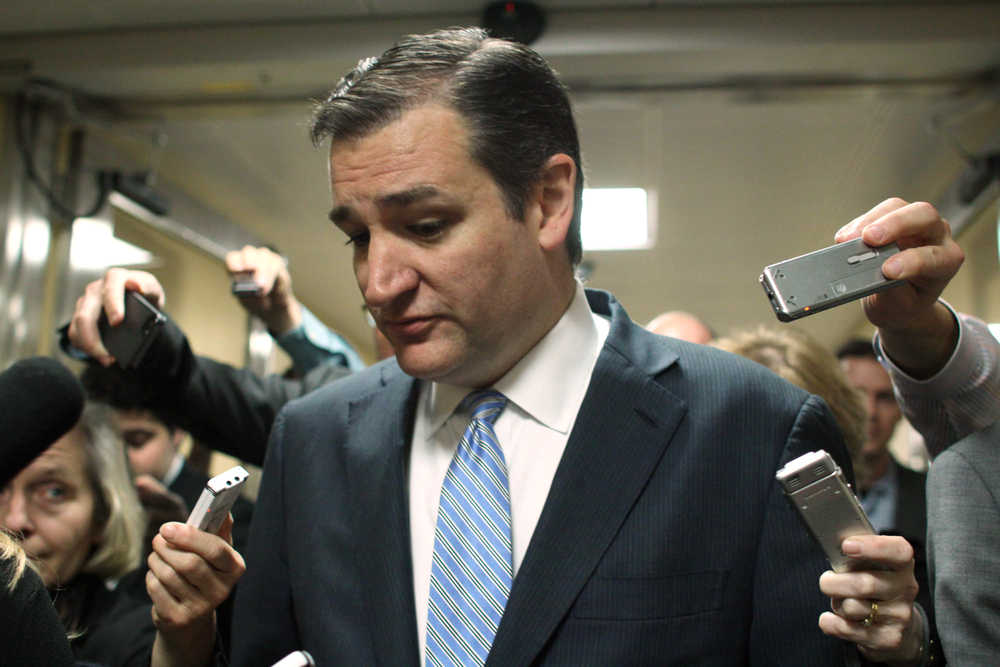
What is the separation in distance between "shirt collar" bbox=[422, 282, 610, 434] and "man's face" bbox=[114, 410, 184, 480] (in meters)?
1.81

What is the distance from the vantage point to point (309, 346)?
198 centimetres

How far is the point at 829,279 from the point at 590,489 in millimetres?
336

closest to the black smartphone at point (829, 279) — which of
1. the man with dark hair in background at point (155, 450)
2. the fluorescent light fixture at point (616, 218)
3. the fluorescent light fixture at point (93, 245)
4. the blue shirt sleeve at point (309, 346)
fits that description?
the blue shirt sleeve at point (309, 346)

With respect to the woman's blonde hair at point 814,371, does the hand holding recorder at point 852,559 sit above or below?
above

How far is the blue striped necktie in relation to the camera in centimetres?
101

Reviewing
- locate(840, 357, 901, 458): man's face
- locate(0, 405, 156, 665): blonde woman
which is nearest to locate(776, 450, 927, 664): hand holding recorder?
locate(0, 405, 156, 665): blonde woman

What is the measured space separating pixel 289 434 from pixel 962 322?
842 mm

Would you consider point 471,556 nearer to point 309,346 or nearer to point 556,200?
point 556,200

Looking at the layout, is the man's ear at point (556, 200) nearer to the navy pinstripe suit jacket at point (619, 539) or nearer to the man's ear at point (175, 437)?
the navy pinstripe suit jacket at point (619, 539)

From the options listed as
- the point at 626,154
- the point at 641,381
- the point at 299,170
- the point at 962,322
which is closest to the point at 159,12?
the point at 299,170

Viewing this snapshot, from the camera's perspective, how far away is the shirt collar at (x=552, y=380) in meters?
1.13

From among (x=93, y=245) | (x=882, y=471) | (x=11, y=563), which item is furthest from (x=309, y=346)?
(x=93, y=245)

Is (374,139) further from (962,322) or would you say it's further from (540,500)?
(962,322)

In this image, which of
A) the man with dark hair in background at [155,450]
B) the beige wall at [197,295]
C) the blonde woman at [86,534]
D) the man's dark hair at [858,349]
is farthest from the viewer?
the beige wall at [197,295]
